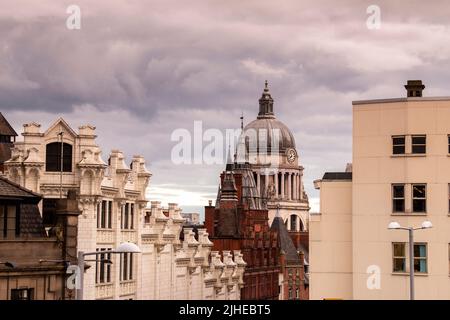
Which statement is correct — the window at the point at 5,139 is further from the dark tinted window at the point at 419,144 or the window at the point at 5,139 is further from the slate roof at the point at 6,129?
the dark tinted window at the point at 419,144

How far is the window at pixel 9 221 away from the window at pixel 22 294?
2576mm

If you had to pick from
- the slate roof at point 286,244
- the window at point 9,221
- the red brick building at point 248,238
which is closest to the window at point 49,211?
the window at point 9,221

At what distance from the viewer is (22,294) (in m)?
43.1

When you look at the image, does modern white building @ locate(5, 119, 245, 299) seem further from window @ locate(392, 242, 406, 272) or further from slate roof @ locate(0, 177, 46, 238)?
window @ locate(392, 242, 406, 272)

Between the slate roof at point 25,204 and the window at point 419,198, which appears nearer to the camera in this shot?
the slate roof at point 25,204

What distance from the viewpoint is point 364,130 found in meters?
49.1

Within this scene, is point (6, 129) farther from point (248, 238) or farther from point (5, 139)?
point (248, 238)

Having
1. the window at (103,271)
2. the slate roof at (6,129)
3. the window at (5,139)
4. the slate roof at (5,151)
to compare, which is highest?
the slate roof at (6,129)

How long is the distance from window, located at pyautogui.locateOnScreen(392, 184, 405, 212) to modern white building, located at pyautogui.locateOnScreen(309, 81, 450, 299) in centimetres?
5

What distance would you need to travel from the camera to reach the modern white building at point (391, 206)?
47281 millimetres

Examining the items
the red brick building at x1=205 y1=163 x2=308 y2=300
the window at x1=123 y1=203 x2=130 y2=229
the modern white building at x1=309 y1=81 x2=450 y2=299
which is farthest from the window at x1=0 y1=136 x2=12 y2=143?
the modern white building at x1=309 y1=81 x2=450 y2=299

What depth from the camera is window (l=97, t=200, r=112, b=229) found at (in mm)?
59281
